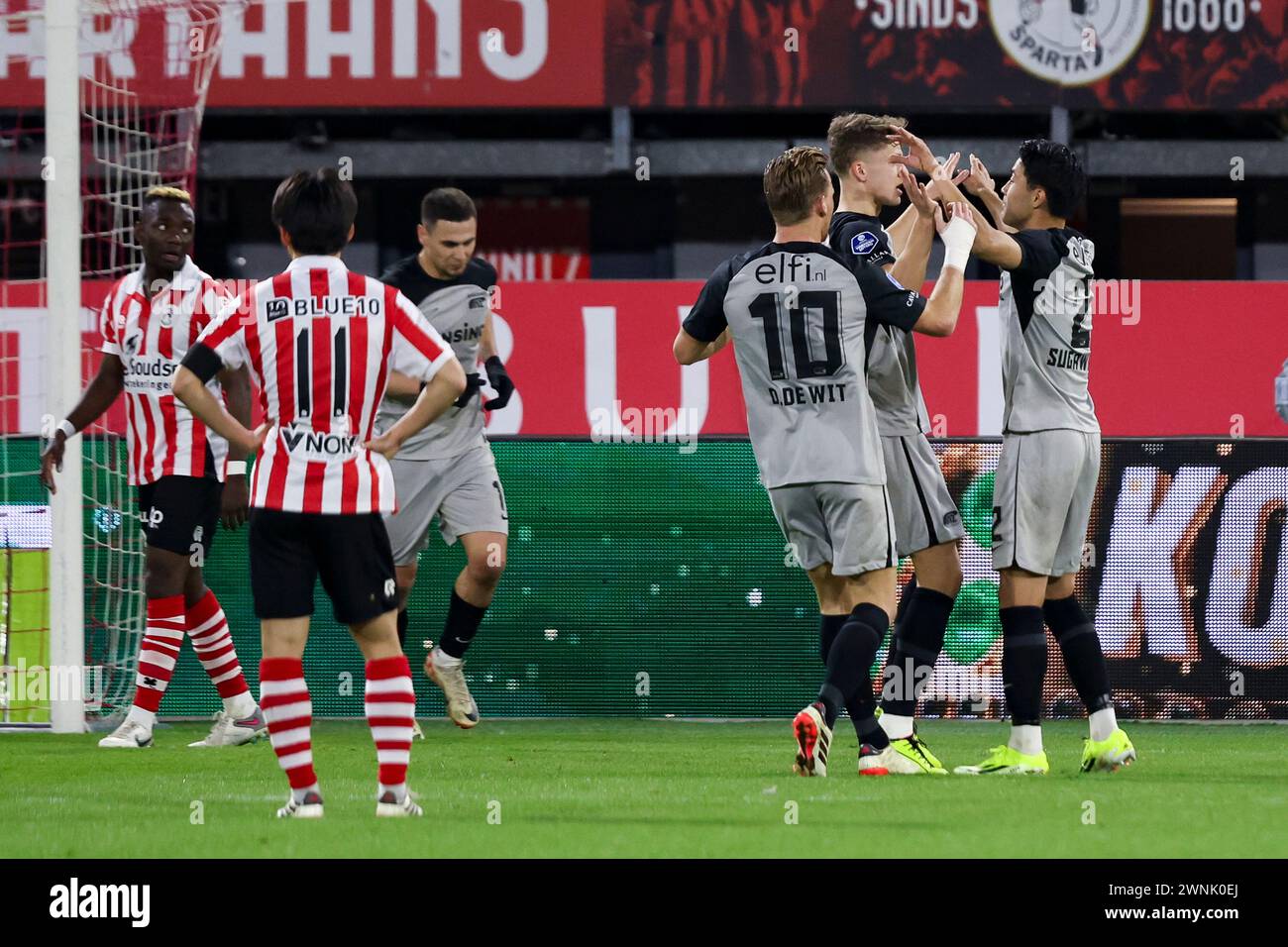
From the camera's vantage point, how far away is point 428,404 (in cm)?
532

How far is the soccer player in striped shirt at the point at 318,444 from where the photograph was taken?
5160 mm

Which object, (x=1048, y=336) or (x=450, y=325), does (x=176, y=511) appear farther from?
(x=1048, y=336)

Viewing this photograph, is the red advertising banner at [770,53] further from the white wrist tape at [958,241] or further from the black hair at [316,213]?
the black hair at [316,213]

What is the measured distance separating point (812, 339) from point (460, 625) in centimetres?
278

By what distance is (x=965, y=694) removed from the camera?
916 centimetres

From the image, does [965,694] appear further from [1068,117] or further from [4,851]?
[1068,117]

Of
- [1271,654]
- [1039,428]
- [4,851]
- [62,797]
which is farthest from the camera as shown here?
[1271,654]

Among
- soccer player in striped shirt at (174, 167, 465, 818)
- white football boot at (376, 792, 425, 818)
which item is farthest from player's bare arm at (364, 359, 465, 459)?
white football boot at (376, 792, 425, 818)

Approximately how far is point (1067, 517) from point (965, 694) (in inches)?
99.4

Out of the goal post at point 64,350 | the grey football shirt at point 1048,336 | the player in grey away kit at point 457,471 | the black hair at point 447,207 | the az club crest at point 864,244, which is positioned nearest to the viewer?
the az club crest at point 864,244

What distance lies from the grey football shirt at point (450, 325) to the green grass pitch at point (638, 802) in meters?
1.21

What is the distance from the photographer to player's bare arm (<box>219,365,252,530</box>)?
7.31 metres

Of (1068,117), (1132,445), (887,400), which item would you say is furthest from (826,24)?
(887,400)

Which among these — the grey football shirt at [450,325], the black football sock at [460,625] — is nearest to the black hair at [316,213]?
the grey football shirt at [450,325]
